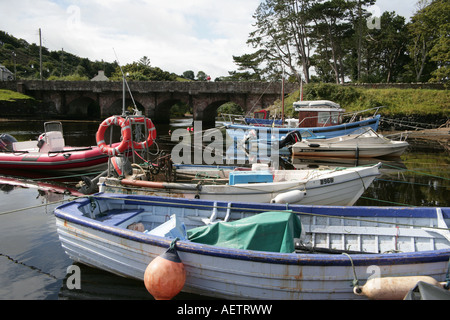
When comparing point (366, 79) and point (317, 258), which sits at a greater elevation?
point (366, 79)

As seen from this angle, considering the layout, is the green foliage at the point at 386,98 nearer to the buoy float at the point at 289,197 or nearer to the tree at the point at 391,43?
the tree at the point at 391,43

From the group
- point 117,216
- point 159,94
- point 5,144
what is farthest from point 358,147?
point 159,94

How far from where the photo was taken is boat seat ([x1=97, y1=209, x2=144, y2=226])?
6.33m

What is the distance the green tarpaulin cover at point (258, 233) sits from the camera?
517 cm

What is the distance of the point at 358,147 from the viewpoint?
18.3 meters

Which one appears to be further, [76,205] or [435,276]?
[76,205]

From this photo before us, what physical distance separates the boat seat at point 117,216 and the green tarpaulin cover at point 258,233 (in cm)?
170

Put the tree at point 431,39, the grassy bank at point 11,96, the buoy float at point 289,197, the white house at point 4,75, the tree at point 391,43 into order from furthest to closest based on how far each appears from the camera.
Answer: the white house at point 4,75, the grassy bank at point 11,96, the tree at point 391,43, the tree at point 431,39, the buoy float at point 289,197

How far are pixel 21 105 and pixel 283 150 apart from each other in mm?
35851

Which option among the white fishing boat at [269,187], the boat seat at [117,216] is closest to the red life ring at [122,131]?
the white fishing boat at [269,187]

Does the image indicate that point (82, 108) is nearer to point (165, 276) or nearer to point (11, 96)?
point (11, 96)

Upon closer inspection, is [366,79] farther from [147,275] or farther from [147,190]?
[147,275]
